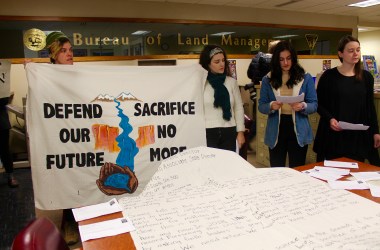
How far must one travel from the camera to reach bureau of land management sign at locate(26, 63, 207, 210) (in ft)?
6.68

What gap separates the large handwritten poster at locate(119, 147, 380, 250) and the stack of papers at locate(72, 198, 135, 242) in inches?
1.5

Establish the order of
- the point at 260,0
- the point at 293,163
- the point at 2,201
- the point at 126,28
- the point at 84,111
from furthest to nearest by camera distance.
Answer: the point at 260,0
the point at 126,28
the point at 2,201
the point at 293,163
the point at 84,111

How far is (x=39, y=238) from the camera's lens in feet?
2.92

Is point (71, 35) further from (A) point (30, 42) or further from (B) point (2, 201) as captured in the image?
(B) point (2, 201)

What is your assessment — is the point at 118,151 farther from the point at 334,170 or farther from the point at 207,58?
the point at 334,170

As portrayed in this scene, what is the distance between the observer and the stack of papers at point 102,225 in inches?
43.5

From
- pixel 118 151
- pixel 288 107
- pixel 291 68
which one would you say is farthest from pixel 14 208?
pixel 291 68

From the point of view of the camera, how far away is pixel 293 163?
2.39 m

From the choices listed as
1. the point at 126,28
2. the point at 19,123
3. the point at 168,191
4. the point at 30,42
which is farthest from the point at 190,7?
the point at 168,191

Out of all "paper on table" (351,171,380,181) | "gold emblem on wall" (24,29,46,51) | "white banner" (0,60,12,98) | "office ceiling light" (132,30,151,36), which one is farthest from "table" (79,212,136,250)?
"office ceiling light" (132,30,151,36)

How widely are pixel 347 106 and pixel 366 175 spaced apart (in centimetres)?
89

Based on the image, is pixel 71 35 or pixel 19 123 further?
pixel 71 35

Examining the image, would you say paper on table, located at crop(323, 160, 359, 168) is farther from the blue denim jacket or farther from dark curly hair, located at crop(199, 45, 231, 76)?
dark curly hair, located at crop(199, 45, 231, 76)

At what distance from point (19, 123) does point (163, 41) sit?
2820mm
